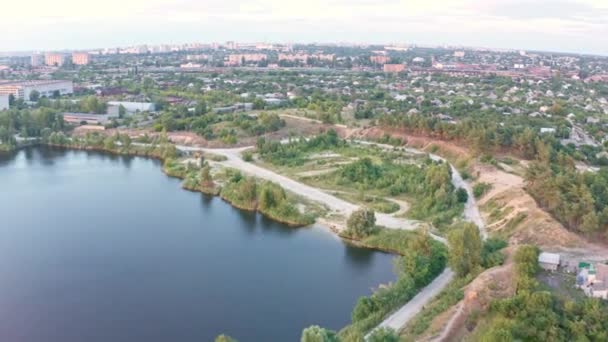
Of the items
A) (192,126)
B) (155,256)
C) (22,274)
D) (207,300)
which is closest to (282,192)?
(155,256)

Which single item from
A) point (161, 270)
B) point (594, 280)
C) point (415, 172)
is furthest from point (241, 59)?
point (594, 280)

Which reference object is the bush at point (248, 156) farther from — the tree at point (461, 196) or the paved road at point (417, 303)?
the paved road at point (417, 303)

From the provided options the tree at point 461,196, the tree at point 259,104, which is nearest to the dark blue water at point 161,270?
the tree at point 461,196

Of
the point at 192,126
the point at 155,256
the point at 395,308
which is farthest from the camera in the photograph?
the point at 192,126

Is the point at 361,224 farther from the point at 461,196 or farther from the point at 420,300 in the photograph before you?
the point at 420,300

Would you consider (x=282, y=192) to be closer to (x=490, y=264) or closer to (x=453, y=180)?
(x=453, y=180)

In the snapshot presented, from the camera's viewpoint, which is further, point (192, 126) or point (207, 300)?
point (192, 126)

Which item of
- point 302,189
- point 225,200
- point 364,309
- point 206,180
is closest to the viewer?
point 364,309
